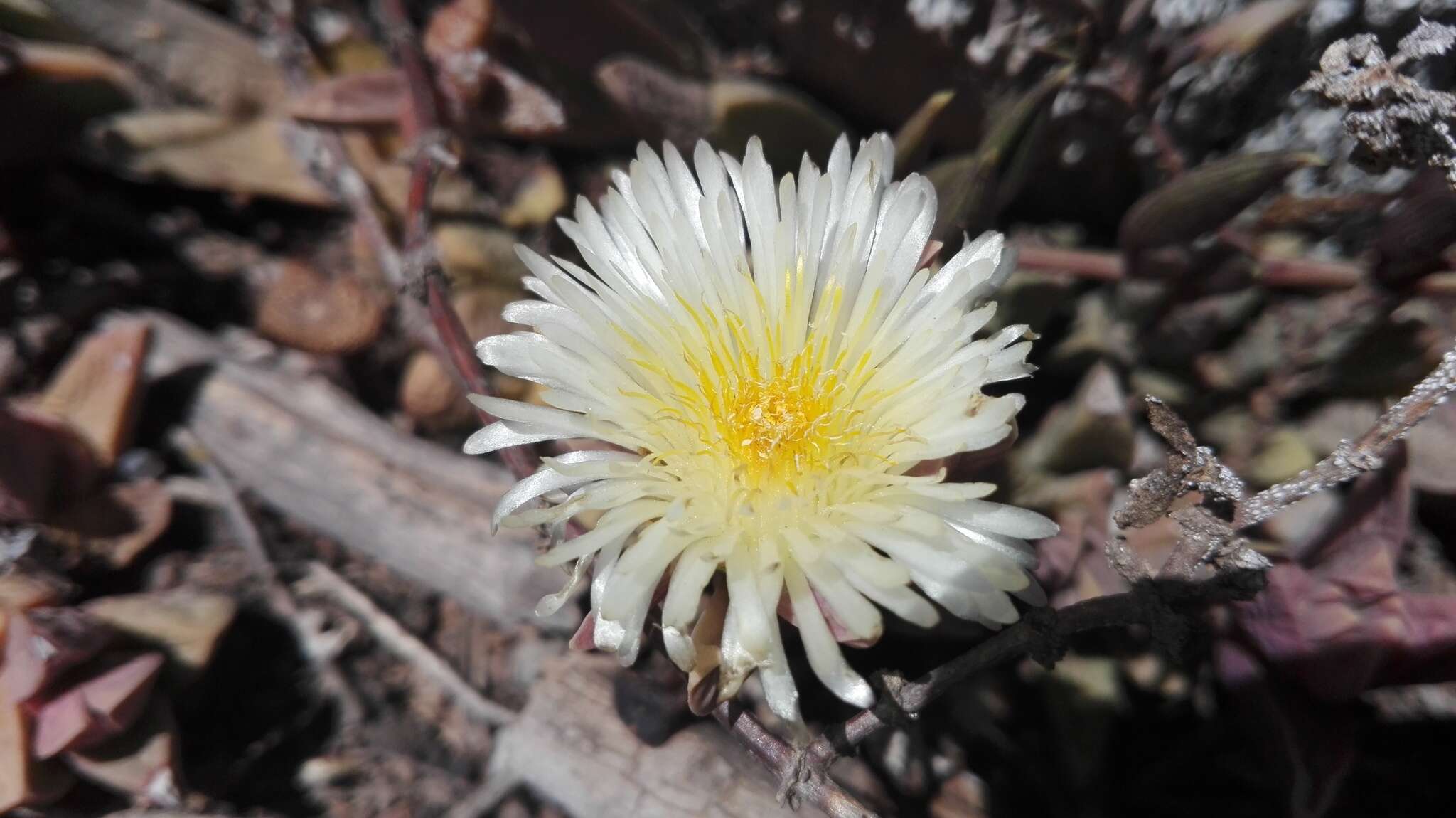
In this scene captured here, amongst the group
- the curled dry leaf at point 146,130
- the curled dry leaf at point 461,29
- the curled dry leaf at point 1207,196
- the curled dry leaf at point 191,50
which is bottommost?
Answer: the curled dry leaf at point 146,130

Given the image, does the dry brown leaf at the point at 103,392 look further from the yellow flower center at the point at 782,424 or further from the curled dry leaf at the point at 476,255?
the yellow flower center at the point at 782,424

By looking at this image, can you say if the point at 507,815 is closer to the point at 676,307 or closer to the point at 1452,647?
the point at 676,307

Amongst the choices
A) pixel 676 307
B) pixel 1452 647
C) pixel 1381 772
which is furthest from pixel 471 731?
pixel 1381 772

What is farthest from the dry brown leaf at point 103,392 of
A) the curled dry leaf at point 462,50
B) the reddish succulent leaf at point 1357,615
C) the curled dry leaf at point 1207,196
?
the reddish succulent leaf at point 1357,615

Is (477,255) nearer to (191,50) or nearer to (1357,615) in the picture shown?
(191,50)

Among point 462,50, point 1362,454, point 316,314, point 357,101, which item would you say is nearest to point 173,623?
point 316,314

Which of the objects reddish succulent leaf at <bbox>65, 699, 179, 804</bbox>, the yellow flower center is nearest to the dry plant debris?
reddish succulent leaf at <bbox>65, 699, 179, 804</bbox>
